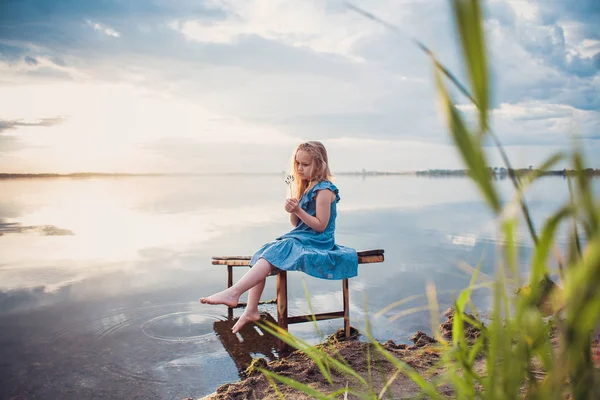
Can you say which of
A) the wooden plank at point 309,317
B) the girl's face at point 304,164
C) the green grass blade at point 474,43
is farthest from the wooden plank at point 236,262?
the green grass blade at point 474,43

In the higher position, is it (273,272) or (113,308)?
(273,272)

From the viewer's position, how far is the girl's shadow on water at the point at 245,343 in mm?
3566

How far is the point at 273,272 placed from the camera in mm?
3693

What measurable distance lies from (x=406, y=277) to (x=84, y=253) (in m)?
5.42

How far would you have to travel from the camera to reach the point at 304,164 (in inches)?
159

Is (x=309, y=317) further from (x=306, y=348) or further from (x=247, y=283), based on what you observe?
(x=306, y=348)

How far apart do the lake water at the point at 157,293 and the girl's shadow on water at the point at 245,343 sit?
5 centimetres

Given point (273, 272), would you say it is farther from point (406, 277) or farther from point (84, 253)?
point (84, 253)

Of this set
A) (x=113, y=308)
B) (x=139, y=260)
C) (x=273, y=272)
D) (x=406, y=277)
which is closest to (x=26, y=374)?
(x=113, y=308)

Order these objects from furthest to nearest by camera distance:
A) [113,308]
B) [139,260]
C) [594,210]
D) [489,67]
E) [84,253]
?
[84,253]
[139,260]
[113,308]
[594,210]
[489,67]

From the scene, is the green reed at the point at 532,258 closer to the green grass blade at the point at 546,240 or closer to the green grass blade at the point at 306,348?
the green grass blade at the point at 546,240

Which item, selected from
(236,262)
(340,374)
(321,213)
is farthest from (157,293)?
(340,374)

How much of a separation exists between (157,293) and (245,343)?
1924 millimetres

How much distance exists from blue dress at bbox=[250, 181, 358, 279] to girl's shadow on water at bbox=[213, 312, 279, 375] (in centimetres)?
56
